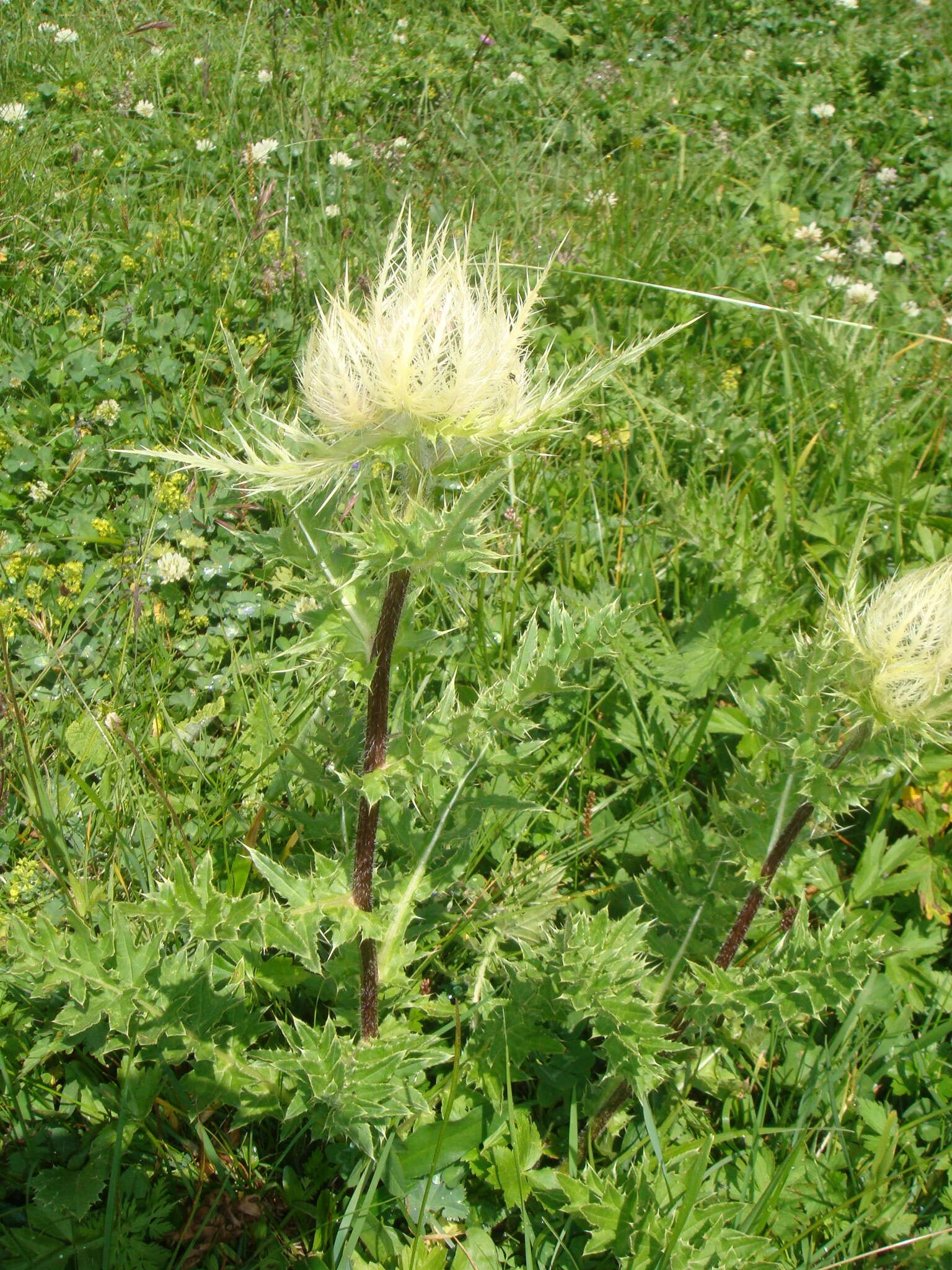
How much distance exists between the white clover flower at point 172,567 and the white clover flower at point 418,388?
158cm

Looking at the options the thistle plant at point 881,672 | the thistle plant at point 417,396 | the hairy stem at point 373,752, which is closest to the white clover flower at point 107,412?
the thistle plant at point 417,396

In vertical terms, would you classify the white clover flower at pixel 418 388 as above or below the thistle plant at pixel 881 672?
above

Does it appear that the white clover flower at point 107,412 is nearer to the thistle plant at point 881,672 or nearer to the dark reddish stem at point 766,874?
the thistle plant at point 881,672

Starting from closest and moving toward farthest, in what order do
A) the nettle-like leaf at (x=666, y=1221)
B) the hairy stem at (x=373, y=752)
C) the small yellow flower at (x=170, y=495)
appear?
the hairy stem at (x=373, y=752) < the nettle-like leaf at (x=666, y=1221) < the small yellow flower at (x=170, y=495)

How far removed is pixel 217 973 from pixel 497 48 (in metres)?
5.23

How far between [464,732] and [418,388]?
0.65 m

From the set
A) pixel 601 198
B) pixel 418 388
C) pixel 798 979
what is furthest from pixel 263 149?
pixel 798 979

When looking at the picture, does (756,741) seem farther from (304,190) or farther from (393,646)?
(304,190)

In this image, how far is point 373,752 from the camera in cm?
172

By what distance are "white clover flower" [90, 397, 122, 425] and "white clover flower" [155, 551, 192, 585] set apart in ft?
2.12

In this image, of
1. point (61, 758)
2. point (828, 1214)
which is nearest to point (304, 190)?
point (61, 758)

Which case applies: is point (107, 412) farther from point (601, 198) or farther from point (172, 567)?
point (601, 198)

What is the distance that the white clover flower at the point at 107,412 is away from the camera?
3.32m

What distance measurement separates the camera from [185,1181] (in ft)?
6.53
